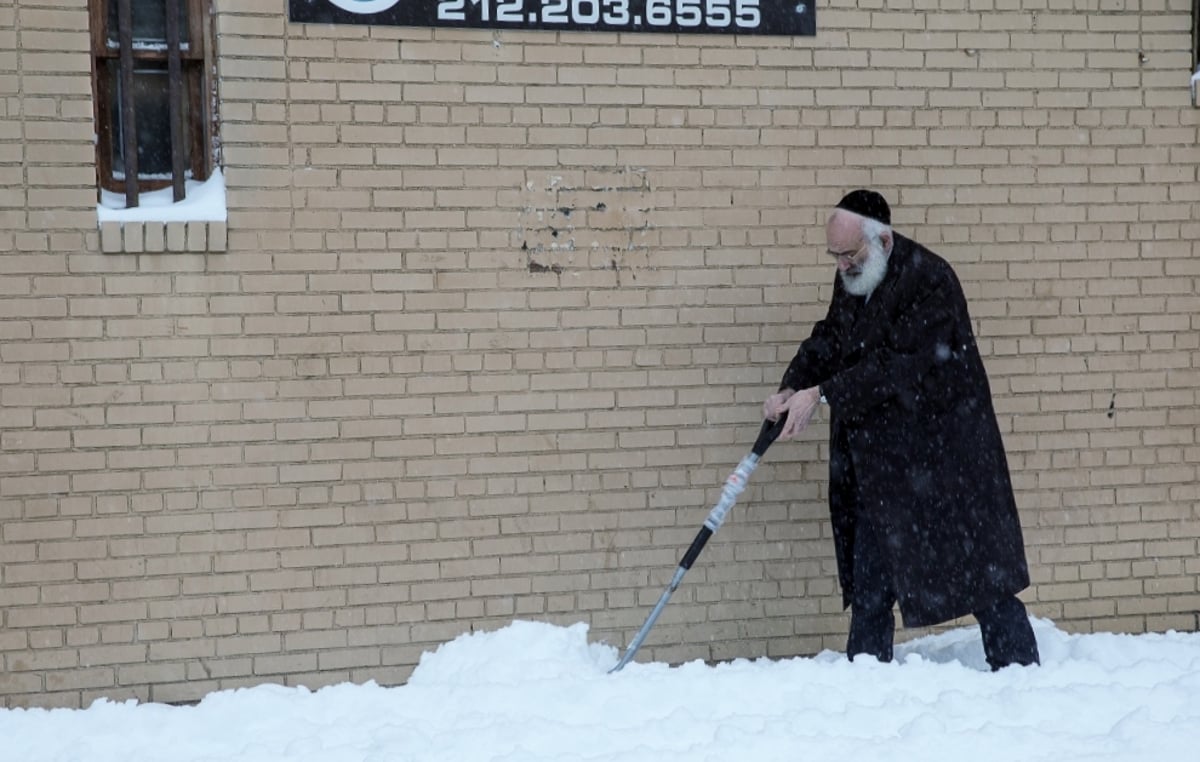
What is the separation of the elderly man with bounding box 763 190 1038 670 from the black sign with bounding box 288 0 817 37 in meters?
0.97

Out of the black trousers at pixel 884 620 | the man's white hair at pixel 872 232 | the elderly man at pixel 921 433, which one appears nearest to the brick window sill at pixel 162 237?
the elderly man at pixel 921 433

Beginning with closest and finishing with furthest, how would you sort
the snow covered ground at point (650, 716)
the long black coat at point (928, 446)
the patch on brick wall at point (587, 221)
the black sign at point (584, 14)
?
the snow covered ground at point (650, 716) → the long black coat at point (928, 446) → the black sign at point (584, 14) → the patch on brick wall at point (587, 221)

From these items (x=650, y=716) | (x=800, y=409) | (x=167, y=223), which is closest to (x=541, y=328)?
(x=800, y=409)

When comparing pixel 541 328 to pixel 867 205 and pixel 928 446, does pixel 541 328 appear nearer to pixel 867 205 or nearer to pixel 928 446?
pixel 867 205

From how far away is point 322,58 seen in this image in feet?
17.4

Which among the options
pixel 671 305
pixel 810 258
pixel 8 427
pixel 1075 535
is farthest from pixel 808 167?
pixel 8 427

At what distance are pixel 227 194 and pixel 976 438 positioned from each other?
9.98 ft

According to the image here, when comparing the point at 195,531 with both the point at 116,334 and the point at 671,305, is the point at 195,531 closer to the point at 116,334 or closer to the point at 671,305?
the point at 116,334

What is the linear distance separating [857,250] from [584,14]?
4.86 feet

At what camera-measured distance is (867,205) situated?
17.1ft

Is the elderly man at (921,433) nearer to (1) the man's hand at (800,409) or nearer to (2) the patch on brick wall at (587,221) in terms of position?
(1) the man's hand at (800,409)

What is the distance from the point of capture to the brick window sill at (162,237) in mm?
5102

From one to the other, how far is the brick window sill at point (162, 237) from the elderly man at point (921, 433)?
88.8 inches

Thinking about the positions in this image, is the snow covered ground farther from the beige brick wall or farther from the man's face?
the man's face
